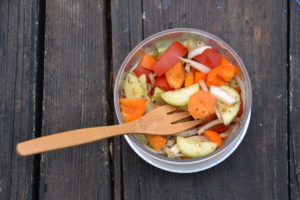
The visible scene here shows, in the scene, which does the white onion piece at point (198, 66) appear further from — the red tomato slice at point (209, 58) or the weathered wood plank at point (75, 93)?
the weathered wood plank at point (75, 93)

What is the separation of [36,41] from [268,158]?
1047mm

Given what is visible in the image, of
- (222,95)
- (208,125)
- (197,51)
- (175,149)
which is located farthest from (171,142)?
(197,51)

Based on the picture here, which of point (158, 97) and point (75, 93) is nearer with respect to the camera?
point (158, 97)

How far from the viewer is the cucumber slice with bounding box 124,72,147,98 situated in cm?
151

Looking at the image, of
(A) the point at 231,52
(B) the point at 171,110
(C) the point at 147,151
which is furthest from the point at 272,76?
(C) the point at 147,151

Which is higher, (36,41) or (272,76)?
(36,41)

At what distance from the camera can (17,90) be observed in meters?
1.68

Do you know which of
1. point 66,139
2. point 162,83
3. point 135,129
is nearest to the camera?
point 66,139

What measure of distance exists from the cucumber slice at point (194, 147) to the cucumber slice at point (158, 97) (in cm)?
16

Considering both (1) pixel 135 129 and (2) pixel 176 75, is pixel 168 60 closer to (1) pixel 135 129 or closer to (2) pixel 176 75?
(2) pixel 176 75

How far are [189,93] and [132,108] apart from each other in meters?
0.21

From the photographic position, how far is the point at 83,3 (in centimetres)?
171

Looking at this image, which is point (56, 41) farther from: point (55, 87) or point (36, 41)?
point (55, 87)

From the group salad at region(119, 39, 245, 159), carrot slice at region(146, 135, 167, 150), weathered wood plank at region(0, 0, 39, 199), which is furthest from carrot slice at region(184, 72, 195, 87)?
weathered wood plank at region(0, 0, 39, 199)
